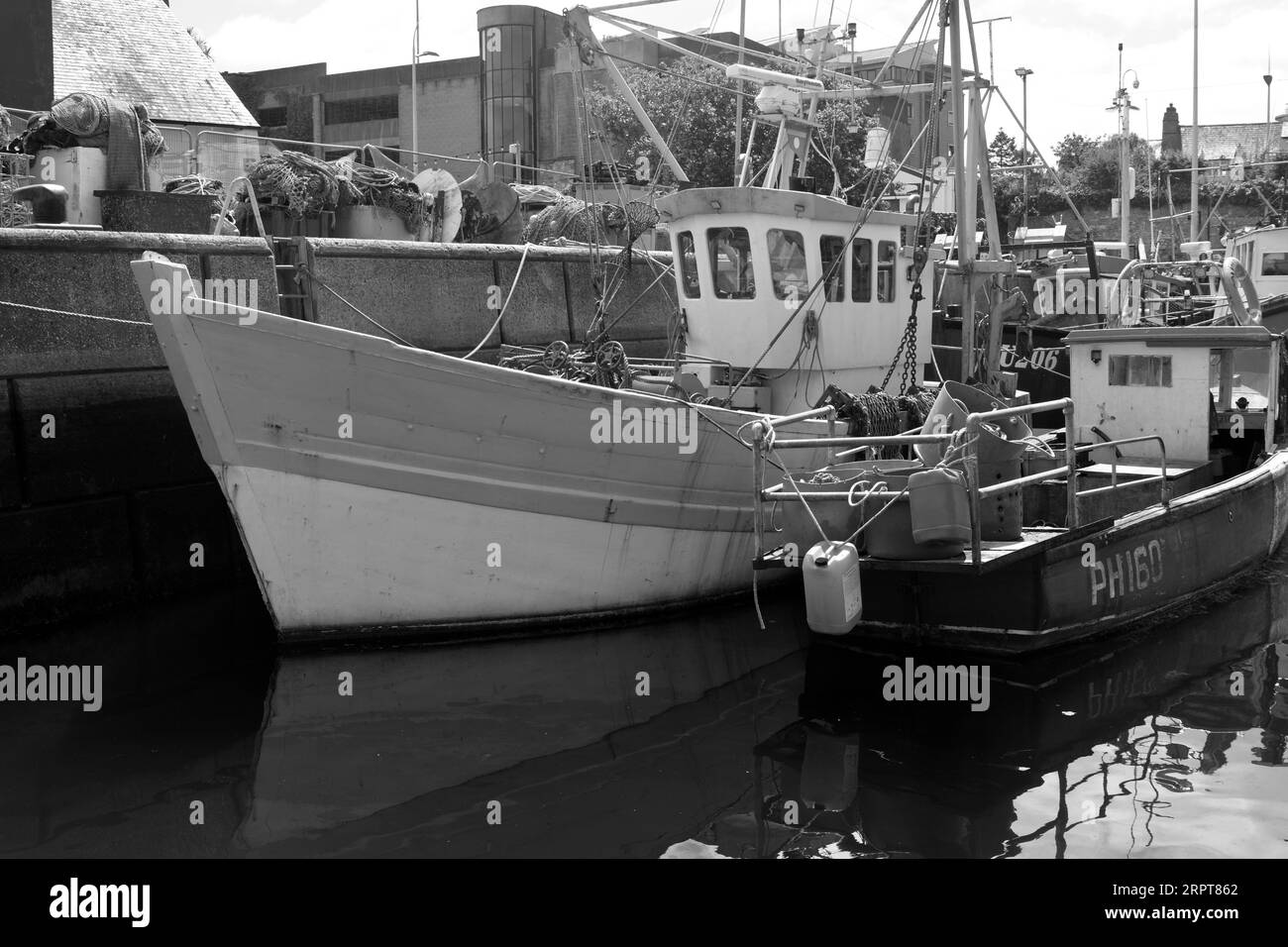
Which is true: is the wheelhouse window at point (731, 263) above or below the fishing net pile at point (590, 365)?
above

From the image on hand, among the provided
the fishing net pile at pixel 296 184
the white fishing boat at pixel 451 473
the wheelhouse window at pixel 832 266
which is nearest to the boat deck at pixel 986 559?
the white fishing boat at pixel 451 473

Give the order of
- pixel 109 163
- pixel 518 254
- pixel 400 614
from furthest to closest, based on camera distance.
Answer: pixel 518 254, pixel 109 163, pixel 400 614

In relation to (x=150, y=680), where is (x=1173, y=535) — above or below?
above

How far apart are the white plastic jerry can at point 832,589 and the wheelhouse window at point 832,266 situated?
3.53m

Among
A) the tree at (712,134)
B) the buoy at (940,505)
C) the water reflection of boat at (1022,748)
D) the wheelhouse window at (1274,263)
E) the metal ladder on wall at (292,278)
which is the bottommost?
the water reflection of boat at (1022,748)

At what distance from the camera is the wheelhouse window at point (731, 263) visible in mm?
9609

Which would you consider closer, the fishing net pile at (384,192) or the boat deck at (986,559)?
the boat deck at (986,559)

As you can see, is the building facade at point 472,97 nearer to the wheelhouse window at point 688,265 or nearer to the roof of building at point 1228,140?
the roof of building at point 1228,140

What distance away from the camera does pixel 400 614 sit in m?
7.71

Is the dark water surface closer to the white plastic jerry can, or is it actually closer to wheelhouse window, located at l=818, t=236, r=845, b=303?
the white plastic jerry can
